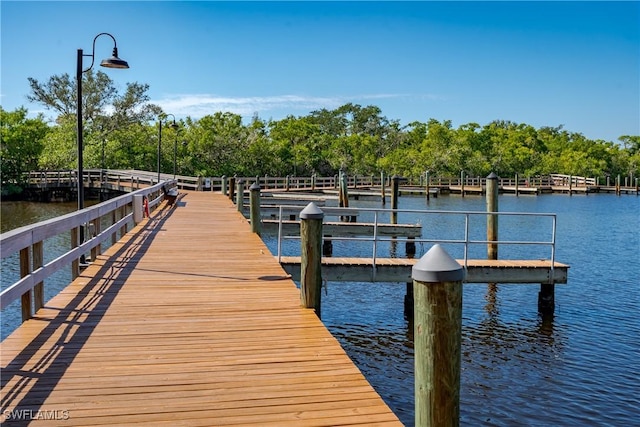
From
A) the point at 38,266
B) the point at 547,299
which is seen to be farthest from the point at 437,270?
the point at 547,299

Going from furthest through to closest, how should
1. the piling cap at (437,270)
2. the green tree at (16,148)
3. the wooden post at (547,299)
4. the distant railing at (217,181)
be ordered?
the green tree at (16,148) < the distant railing at (217,181) < the wooden post at (547,299) < the piling cap at (437,270)

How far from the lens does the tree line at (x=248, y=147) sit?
51.2 m

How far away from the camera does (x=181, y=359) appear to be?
5176 mm

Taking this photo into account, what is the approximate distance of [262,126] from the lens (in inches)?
3024

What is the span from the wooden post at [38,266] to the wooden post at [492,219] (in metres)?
11.4

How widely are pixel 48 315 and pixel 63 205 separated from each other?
119ft

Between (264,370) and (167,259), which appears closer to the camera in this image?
(264,370)

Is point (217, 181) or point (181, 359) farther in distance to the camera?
point (217, 181)

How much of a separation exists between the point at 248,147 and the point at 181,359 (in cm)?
5484

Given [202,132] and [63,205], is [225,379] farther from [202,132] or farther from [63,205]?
[202,132]

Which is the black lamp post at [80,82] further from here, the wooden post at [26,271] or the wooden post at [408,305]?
the wooden post at [408,305]

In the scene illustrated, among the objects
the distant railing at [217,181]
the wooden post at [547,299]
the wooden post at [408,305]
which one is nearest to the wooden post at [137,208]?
the wooden post at [408,305]

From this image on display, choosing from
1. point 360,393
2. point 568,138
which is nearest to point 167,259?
point 360,393

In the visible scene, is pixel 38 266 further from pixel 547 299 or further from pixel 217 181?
pixel 217 181
